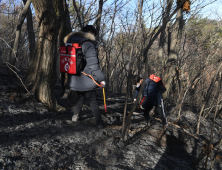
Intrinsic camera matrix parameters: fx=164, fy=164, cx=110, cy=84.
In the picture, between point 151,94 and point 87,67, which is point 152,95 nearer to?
point 151,94

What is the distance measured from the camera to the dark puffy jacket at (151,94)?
3352 mm

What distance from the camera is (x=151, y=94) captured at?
3.36m

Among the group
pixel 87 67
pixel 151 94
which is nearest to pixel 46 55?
pixel 87 67

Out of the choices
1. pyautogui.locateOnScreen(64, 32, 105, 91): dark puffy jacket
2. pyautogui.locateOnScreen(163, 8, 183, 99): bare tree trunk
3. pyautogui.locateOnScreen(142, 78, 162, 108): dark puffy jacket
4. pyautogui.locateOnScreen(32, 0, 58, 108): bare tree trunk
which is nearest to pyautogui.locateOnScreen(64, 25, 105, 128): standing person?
pyautogui.locateOnScreen(64, 32, 105, 91): dark puffy jacket

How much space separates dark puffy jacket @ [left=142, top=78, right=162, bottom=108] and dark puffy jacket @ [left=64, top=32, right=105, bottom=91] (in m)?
1.16

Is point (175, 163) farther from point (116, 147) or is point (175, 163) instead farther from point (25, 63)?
point (25, 63)

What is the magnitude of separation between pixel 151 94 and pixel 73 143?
187cm

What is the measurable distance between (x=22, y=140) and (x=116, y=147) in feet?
4.01

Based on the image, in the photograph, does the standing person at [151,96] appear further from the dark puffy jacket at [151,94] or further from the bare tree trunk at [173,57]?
the bare tree trunk at [173,57]

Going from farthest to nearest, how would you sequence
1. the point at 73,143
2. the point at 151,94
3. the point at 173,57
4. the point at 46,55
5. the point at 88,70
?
1. the point at 173,57
2. the point at 151,94
3. the point at 46,55
4. the point at 88,70
5. the point at 73,143

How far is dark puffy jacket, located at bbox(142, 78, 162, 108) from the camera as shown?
3352 mm

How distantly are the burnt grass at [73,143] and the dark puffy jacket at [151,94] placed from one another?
1.85 ft

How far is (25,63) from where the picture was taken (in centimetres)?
1394

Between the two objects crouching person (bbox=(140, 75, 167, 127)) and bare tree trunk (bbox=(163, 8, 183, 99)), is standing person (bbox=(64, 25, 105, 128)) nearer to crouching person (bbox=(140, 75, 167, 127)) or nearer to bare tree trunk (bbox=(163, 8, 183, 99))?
crouching person (bbox=(140, 75, 167, 127))
